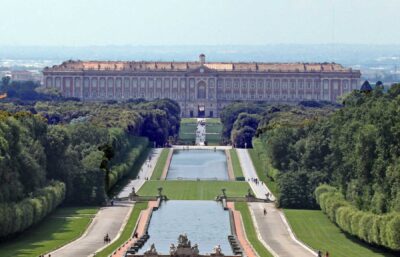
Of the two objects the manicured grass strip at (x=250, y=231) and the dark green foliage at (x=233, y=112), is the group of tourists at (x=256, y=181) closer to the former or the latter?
the manicured grass strip at (x=250, y=231)

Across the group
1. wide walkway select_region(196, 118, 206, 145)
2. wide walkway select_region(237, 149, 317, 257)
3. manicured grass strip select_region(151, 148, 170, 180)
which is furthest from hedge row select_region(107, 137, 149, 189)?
wide walkway select_region(196, 118, 206, 145)

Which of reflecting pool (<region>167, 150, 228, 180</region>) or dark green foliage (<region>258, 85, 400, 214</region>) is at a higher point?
dark green foliage (<region>258, 85, 400, 214</region>)

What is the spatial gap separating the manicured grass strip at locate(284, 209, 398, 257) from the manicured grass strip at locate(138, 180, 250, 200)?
9.45 meters

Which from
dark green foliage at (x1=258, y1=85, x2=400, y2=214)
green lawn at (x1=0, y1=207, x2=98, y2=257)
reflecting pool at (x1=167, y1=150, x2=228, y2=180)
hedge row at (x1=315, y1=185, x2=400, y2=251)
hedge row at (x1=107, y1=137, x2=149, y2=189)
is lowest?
reflecting pool at (x1=167, y1=150, x2=228, y2=180)

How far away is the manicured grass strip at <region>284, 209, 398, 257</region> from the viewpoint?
64.6 m

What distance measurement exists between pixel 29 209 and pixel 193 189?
84.2 feet

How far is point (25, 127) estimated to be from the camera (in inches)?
3268

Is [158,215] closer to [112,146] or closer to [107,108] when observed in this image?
[112,146]

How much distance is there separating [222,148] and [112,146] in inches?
1338

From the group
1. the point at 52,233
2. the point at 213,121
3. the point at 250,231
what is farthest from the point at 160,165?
the point at 213,121

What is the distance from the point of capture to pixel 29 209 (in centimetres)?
7081

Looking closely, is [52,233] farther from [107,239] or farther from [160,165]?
[160,165]

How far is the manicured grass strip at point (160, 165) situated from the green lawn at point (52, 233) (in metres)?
21.5

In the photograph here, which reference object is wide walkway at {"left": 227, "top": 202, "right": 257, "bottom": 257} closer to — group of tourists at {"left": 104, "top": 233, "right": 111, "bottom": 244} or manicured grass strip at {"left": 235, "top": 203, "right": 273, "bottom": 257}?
manicured grass strip at {"left": 235, "top": 203, "right": 273, "bottom": 257}
